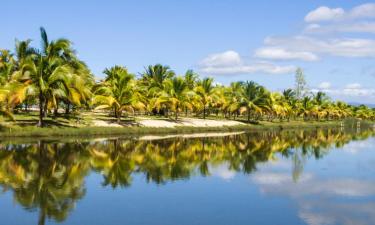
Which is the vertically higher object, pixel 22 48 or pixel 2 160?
pixel 22 48

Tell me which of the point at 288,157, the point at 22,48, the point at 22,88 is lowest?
the point at 288,157

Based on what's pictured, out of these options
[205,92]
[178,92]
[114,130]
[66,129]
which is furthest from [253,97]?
[66,129]

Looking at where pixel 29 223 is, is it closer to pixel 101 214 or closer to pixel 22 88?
pixel 101 214

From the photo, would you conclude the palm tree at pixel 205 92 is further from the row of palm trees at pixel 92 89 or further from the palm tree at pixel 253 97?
the palm tree at pixel 253 97

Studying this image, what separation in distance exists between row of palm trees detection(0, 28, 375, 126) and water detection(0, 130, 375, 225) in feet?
28.2

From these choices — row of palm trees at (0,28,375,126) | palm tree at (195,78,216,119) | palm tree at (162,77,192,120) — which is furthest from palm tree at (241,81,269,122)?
palm tree at (162,77,192,120)

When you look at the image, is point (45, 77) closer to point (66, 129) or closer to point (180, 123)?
point (66, 129)

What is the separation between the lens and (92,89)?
63156 mm

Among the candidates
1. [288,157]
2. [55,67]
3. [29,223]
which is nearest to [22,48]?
[55,67]

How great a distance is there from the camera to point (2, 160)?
91.0 ft

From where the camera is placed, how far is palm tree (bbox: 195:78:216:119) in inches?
3054

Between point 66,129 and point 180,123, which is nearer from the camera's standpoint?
point 66,129

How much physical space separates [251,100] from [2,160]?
59.2 metres

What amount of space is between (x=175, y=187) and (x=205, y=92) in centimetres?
5932
